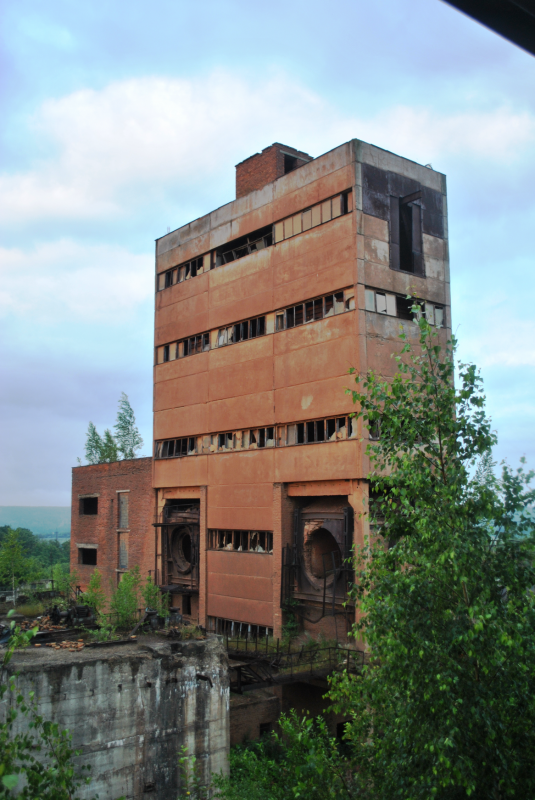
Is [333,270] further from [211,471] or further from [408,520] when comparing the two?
[408,520]

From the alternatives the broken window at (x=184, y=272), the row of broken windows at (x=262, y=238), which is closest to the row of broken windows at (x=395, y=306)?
the row of broken windows at (x=262, y=238)

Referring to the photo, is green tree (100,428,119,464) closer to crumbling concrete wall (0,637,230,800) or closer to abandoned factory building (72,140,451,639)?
abandoned factory building (72,140,451,639)

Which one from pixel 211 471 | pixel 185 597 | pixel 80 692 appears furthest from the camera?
pixel 185 597

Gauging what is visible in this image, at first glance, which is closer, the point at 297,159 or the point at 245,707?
the point at 245,707

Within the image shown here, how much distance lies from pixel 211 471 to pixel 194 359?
6691 mm

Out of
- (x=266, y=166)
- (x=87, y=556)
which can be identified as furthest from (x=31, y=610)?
(x=266, y=166)

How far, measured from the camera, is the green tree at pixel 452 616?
972cm

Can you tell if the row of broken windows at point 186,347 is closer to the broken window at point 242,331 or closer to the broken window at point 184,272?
the broken window at point 242,331

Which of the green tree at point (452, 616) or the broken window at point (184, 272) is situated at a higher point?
the broken window at point (184, 272)

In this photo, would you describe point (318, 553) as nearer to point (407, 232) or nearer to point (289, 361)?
point (289, 361)

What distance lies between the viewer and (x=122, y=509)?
43062mm

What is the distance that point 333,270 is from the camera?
1147 inches

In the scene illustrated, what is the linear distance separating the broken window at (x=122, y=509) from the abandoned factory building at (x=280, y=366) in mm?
3511

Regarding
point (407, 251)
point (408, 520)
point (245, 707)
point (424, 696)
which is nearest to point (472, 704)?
point (424, 696)
